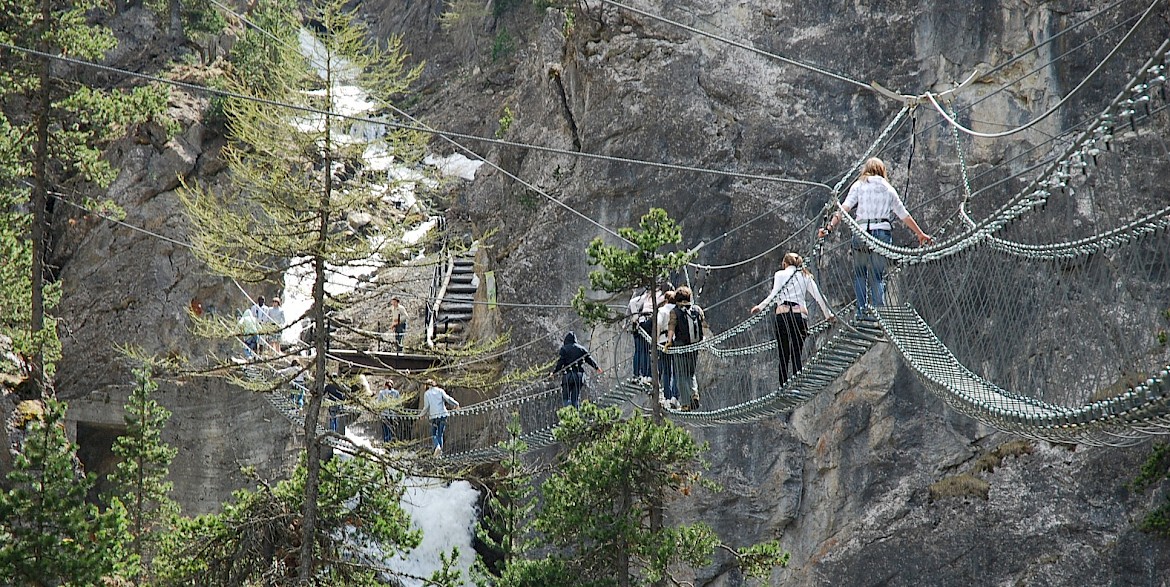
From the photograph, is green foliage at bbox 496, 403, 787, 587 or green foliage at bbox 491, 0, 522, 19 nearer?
green foliage at bbox 496, 403, 787, 587

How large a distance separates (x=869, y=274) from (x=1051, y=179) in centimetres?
190

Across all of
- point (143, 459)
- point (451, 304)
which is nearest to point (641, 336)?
point (143, 459)

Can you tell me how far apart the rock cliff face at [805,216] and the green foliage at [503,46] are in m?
9.39

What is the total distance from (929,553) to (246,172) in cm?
782

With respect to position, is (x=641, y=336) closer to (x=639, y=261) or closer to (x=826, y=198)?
(x=639, y=261)

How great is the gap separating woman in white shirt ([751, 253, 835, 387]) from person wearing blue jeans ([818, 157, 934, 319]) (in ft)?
2.22

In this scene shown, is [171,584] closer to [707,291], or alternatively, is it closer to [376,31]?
[707,291]

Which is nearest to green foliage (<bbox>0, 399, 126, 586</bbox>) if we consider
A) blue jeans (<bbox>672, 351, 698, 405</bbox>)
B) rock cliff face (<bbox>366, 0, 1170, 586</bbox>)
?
blue jeans (<bbox>672, 351, 698, 405</bbox>)

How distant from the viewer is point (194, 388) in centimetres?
2058

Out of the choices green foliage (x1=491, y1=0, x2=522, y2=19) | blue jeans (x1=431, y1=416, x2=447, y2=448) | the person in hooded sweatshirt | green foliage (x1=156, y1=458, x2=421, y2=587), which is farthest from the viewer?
green foliage (x1=491, y1=0, x2=522, y2=19)

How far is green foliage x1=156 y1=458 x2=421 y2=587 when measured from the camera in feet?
39.4

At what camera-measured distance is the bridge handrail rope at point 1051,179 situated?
247 inches

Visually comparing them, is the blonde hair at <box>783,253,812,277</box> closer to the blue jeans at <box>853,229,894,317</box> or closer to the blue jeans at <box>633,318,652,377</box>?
the blue jeans at <box>853,229,894,317</box>

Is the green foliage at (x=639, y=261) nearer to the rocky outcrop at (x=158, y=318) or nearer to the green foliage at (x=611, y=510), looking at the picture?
the green foliage at (x=611, y=510)
